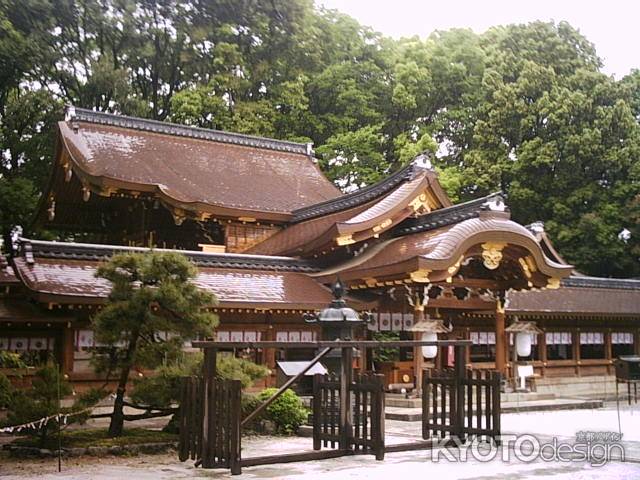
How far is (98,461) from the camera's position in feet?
36.9

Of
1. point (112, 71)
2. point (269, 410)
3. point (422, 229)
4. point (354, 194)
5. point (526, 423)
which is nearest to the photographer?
point (269, 410)

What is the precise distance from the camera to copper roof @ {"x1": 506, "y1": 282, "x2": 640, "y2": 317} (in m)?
23.6

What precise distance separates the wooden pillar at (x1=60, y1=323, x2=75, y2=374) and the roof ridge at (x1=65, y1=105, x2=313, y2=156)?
458 inches

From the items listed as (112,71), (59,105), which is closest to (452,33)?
(112,71)

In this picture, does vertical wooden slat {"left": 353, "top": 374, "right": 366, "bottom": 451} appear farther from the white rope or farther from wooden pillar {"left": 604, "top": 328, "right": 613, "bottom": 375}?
wooden pillar {"left": 604, "top": 328, "right": 613, "bottom": 375}

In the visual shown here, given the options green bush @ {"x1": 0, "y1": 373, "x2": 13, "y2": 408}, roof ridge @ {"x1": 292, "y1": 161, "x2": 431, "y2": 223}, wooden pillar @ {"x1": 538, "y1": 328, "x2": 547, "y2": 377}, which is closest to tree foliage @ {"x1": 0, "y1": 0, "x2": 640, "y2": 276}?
wooden pillar @ {"x1": 538, "y1": 328, "x2": 547, "y2": 377}

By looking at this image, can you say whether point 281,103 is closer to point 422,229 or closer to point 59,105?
point 59,105

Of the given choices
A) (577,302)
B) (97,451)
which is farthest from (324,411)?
(577,302)

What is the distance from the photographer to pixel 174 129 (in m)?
28.7

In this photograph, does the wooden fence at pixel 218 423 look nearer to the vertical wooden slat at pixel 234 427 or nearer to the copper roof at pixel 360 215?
the vertical wooden slat at pixel 234 427

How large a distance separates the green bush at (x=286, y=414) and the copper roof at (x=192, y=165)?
8619 millimetres

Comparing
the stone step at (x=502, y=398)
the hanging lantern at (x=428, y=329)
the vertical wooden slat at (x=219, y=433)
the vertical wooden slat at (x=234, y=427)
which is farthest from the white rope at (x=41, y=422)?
the hanging lantern at (x=428, y=329)

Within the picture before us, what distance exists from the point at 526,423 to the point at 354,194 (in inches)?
367

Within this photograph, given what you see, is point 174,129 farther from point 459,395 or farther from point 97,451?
point 459,395
